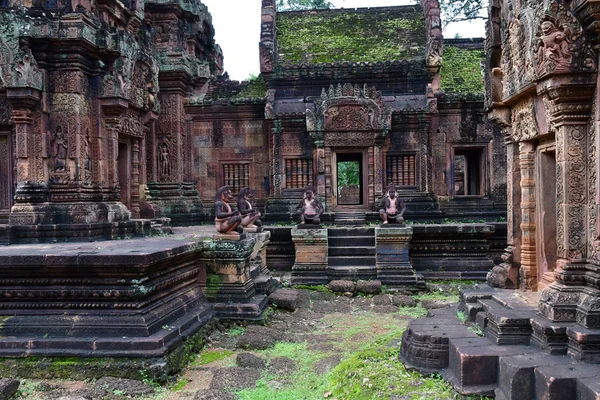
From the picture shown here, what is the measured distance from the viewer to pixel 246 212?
33.8ft

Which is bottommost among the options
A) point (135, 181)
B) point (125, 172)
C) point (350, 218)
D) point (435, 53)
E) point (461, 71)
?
point (350, 218)

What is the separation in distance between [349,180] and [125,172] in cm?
2493

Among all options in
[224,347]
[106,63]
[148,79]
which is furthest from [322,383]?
[148,79]

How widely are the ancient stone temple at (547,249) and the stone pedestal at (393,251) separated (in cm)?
528

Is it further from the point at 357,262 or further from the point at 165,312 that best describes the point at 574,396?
the point at 357,262

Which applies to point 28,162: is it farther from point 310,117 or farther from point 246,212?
point 310,117

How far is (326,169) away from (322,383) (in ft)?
29.8

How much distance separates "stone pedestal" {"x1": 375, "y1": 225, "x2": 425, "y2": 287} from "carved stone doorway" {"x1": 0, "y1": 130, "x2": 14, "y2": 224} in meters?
7.26

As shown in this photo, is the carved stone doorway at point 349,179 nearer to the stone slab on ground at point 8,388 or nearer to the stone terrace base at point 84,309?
the stone terrace base at point 84,309

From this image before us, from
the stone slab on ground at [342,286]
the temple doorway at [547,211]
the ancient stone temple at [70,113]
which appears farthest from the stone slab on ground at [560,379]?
the ancient stone temple at [70,113]

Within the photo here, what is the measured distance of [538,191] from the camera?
5777mm

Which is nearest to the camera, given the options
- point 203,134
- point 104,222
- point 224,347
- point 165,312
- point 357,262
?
point 165,312

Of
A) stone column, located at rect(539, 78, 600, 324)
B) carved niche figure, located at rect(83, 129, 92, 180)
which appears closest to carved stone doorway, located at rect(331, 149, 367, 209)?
carved niche figure, located at rect(83, 129, 92, 180)

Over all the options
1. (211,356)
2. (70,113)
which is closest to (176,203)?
(70,113)
